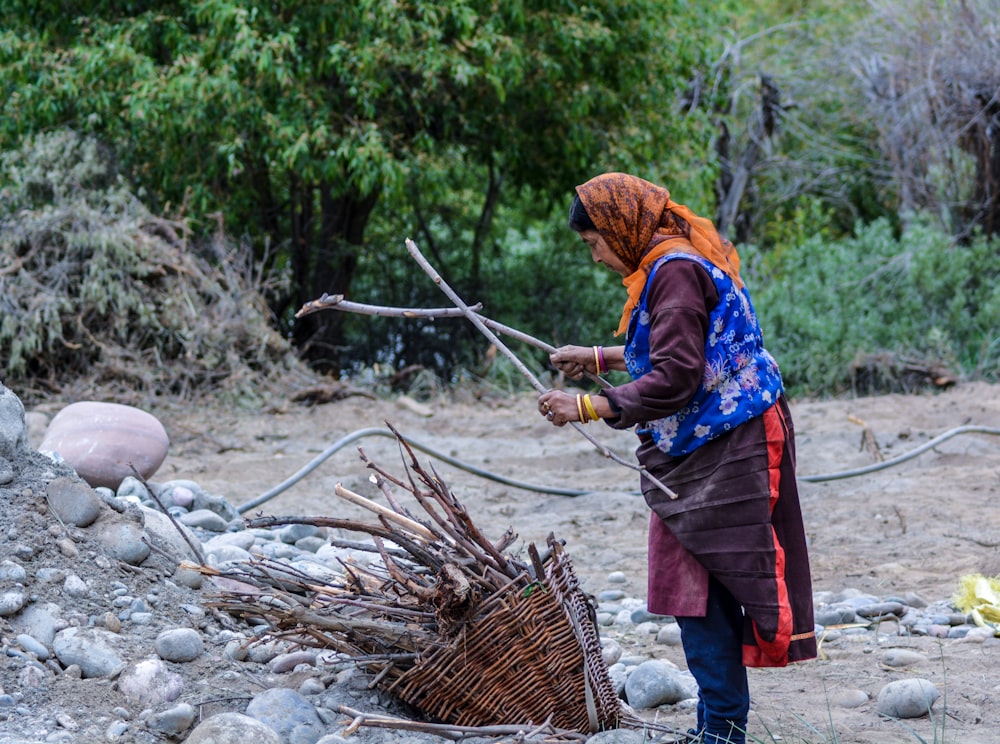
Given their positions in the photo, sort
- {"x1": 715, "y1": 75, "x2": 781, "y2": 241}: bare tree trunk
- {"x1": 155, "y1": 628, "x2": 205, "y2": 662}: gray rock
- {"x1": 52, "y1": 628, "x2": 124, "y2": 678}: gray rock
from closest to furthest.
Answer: {"x1": 52, "y1": 628, "x2": 124, "y2": 678}: gray rock
{"x1": 155, "y1": 628, "x2": 205, "y2": 662}: gray rock
{"x1": 715, "y1": 75, "x2": 781, "y2": 241}: bare tree trunk

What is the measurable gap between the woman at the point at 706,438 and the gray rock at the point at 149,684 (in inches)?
49.8

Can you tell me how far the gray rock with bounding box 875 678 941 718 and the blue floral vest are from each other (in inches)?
44.3

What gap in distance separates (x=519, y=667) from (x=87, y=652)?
1.21 meters

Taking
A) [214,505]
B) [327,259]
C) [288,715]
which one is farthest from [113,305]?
[288,715]

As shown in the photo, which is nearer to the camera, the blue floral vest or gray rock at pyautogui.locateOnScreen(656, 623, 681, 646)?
the blue floral vest

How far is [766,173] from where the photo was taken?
15594 mm

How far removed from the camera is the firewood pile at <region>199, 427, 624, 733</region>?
8.58 ft

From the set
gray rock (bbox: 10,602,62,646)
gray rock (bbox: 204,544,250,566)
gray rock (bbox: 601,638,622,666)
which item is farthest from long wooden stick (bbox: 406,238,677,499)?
gray rock (bbox: 204,544,250,566)

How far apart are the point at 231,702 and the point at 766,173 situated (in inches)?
550

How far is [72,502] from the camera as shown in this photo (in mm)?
3479

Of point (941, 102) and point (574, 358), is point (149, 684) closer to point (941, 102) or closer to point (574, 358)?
point (574, 358)

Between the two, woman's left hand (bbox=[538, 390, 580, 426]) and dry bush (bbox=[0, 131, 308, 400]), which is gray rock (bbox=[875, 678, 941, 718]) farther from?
dry bush (bbox=[0, 131, 308, 400])

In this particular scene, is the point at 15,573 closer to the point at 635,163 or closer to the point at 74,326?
the point at 74,326

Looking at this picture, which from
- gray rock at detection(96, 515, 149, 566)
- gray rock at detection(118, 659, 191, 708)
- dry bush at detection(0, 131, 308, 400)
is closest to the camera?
gray rock at detection(118, 659, 191, 708)
